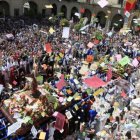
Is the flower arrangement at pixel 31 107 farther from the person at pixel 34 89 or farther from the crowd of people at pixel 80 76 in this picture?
the crowd of people at pixel 80 76

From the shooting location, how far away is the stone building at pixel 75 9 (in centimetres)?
3825

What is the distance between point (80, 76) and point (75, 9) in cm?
2621

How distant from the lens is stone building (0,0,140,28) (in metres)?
38.2

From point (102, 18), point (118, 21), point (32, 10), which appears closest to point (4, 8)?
point (32, 10)

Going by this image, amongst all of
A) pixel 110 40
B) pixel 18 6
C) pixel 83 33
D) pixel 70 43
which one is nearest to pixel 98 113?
pixel 70 43

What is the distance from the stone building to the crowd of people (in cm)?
1062

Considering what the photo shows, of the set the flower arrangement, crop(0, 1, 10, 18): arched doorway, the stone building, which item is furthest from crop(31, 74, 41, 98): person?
crop(0, 1, 10, 18): arched doorway

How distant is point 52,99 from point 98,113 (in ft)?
9.87

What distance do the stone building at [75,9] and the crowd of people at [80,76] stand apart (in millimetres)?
10620

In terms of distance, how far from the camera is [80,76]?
57.5ft

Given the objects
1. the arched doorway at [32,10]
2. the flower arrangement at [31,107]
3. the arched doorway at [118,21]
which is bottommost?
the flower arrangement at [31,107]

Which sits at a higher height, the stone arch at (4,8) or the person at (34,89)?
the stone arch at (4,8)

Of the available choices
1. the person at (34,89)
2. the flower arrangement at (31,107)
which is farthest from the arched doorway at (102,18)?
the flower arrangement at (31,107)

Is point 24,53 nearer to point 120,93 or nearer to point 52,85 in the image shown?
point 52,85
